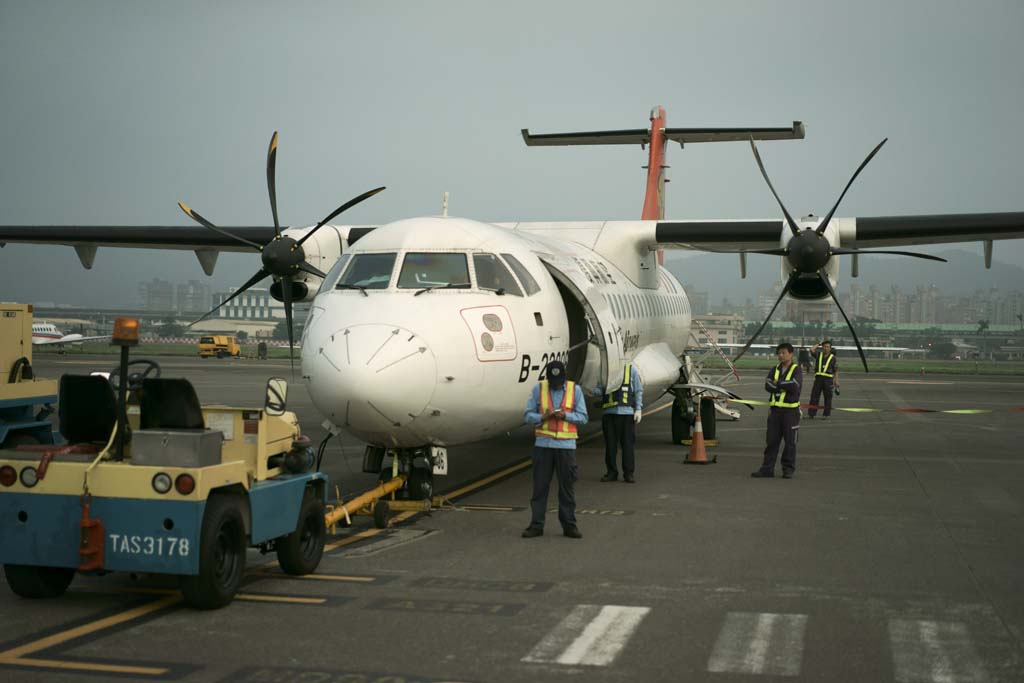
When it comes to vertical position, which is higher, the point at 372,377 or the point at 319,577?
the point at 372,377

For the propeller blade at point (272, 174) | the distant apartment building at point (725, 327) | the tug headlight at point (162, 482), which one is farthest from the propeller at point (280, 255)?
the distant apartment building at point (725, 327)

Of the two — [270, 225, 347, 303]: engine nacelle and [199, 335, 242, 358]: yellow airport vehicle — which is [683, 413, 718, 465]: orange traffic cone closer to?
[270, 225, 347, 303]: engine nacelle

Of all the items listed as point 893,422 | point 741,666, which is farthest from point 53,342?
point 741,666

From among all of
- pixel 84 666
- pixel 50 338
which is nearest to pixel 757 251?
pixel 84 666

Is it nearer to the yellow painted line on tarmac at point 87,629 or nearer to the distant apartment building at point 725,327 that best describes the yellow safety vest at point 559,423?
the yellow painted line on tarmac at point 87,629

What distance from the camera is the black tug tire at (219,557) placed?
659 cm

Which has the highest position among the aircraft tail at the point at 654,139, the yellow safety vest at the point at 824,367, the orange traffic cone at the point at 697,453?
the aircraft tail at the point at 654,139

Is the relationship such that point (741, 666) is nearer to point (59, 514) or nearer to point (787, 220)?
point (59, 514)

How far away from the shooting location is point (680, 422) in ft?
59.2

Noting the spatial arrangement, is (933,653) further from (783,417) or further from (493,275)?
(783,417)

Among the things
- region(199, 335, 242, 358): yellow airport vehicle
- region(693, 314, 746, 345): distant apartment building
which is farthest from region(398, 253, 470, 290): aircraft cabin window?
region(693, 314, 746, 345): distant apartment building

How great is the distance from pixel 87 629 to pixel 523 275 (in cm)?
649

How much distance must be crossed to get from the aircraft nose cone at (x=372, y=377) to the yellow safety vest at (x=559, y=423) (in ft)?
3.50

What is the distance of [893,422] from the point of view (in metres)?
22.4
